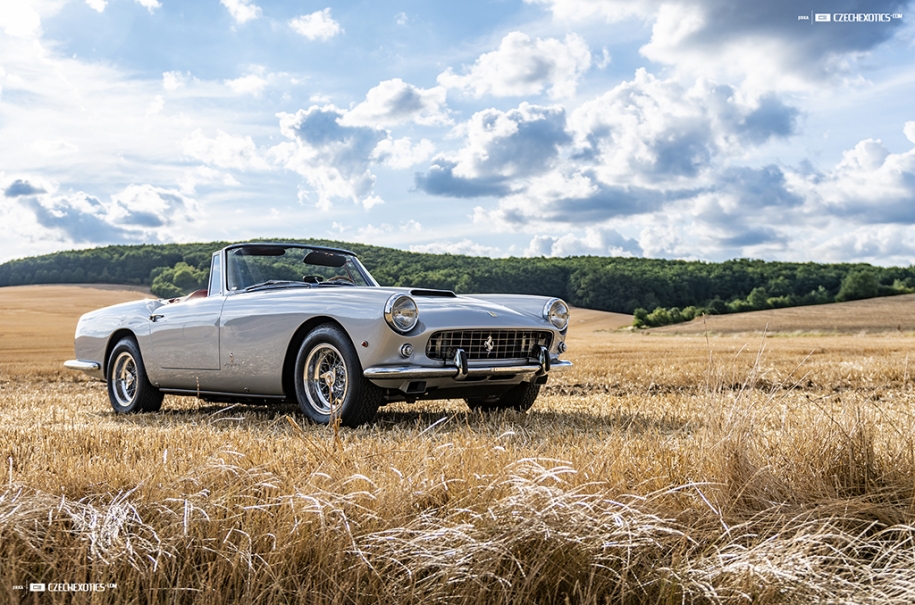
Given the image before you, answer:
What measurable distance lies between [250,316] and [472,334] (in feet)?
5.98

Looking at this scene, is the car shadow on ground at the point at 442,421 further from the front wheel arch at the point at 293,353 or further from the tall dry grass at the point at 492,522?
the tall dry grass at the point at 492,522

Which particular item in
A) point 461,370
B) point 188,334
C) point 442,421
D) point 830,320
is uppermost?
point 188,334

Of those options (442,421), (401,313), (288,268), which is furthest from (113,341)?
(442,421)

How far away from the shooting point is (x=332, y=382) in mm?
5766

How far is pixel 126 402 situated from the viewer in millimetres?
7934

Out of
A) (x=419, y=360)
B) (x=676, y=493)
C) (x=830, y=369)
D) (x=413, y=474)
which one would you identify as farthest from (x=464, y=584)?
(x=830, y=369)

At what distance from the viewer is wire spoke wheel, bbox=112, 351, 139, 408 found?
7.94 metres

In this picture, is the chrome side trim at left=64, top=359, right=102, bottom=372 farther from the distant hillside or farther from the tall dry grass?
the distant hillside

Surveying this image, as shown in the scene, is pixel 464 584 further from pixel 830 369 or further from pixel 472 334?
pixel 830 369

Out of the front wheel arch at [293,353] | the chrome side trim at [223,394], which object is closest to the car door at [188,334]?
the chrome side trim at [223,394]

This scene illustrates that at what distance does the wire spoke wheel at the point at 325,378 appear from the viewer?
573cm

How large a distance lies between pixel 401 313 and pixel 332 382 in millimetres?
748

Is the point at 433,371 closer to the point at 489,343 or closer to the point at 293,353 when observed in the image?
the point at 489,343

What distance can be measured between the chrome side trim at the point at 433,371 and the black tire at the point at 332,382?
0.59ft
